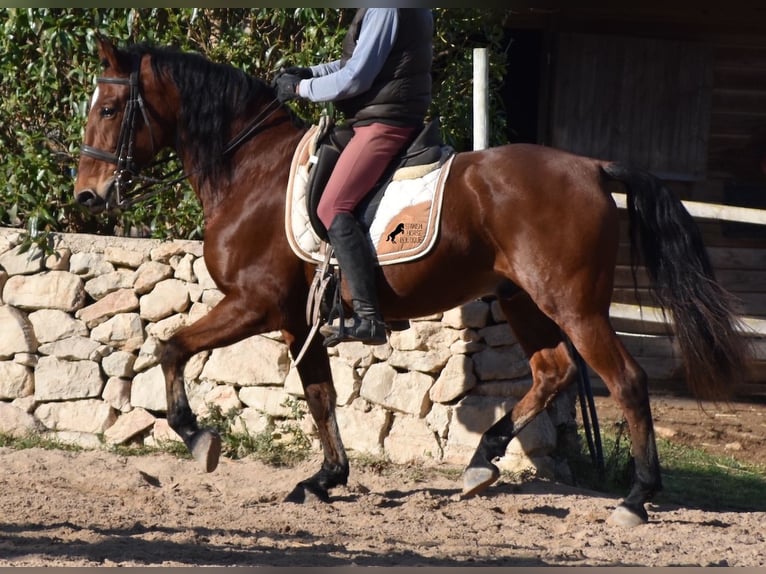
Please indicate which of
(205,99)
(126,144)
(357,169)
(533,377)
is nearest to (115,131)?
(126,144)

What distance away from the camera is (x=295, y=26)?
7.54 meters

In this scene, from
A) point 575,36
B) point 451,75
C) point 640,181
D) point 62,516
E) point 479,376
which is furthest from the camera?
point 575,36

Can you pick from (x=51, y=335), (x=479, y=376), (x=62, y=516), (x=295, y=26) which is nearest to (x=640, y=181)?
(x=479, y=376)

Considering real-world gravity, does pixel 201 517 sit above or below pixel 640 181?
below

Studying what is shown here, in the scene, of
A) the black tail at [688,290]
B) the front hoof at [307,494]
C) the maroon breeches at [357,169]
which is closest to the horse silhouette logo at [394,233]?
the maroon breeches at [357,169]

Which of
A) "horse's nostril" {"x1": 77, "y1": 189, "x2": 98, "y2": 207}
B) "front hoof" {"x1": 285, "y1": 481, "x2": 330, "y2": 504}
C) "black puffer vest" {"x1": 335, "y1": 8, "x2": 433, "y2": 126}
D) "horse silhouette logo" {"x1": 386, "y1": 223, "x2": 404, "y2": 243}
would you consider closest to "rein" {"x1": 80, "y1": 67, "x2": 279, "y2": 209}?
"horse's nostril" {"x1": 77, "y1": 189, "x2": 98, "y2": 207}

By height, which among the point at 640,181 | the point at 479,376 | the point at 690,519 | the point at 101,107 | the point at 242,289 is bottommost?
the point at 690,519

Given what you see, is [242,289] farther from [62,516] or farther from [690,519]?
[690,519]

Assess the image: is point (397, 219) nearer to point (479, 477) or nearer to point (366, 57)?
point (366, 57)

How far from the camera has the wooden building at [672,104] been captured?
1001cm

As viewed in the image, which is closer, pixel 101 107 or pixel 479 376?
pixel 101 107

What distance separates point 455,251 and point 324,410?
4.14ft

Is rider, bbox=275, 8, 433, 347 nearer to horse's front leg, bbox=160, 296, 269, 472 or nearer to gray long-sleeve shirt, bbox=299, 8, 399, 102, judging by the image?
gray long-sleeve shirt, bbox=299, 8, 399, 102

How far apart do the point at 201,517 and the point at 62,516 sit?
67 centimetres
